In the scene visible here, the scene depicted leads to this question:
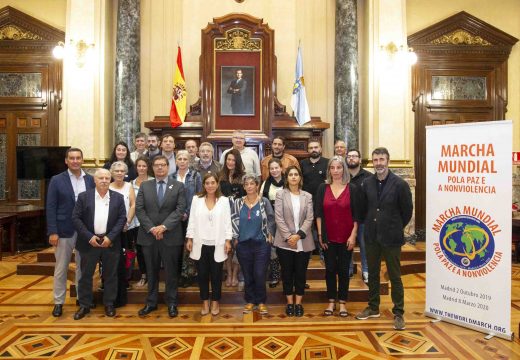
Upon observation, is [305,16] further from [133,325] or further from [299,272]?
[133,325]

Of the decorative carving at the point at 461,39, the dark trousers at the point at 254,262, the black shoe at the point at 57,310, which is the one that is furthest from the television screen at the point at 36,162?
the decorative carving at the point at 461,39

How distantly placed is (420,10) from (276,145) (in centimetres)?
506

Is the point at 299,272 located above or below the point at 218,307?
above

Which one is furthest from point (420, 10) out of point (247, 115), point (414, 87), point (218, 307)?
point (218, 307)

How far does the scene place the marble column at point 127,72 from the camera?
284 inches

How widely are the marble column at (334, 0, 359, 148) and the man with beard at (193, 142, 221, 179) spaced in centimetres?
325

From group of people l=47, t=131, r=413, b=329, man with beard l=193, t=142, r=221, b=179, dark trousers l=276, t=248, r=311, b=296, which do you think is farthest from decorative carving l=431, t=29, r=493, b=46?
dark trousers l=276, t=248, r=311, b=296

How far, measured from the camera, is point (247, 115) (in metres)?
7.40

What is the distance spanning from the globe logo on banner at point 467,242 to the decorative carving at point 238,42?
475cm

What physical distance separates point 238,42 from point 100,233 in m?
4.56

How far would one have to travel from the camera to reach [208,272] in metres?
4.16

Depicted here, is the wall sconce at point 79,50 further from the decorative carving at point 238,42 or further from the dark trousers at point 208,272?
the dark trousers at point 208,272

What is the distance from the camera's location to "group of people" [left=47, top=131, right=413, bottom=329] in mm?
3977

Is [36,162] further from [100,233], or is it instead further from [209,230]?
[209,230]
